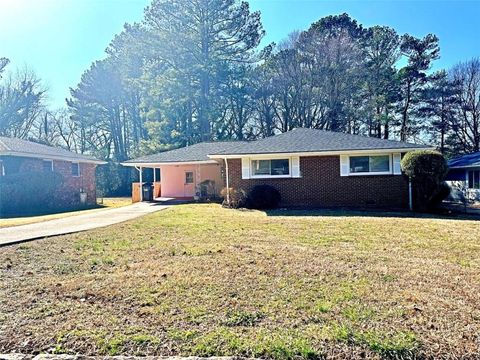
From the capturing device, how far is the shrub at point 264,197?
51.4 ft

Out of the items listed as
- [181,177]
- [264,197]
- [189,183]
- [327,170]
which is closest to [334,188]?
[327,170]

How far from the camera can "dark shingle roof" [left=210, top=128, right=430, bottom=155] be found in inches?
601

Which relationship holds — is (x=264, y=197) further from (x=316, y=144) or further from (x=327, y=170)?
(x=316, y=144)

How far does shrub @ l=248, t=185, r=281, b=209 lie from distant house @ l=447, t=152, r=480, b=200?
41.7ft

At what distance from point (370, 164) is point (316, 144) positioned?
2583 millimetres

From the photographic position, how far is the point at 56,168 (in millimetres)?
20531

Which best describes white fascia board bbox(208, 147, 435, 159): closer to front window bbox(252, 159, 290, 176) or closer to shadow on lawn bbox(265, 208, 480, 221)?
front window bbox(252, 159, 290, 176)

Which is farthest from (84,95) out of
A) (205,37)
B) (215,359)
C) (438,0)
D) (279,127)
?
(215,359)

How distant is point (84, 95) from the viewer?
37281mm

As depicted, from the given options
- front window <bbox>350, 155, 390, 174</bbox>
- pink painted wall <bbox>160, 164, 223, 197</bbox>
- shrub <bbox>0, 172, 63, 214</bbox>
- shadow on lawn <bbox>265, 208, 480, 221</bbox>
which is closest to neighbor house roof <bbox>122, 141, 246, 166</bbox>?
pink painted wall <bbox>160, 164, 223, 197</bbox>

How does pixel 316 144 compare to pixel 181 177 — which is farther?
pixel 181 177

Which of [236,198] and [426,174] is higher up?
[426,174]

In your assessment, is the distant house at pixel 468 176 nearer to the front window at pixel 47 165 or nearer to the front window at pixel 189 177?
the front window at pixel 189 177

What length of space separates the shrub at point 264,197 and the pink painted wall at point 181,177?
6.92 metres
